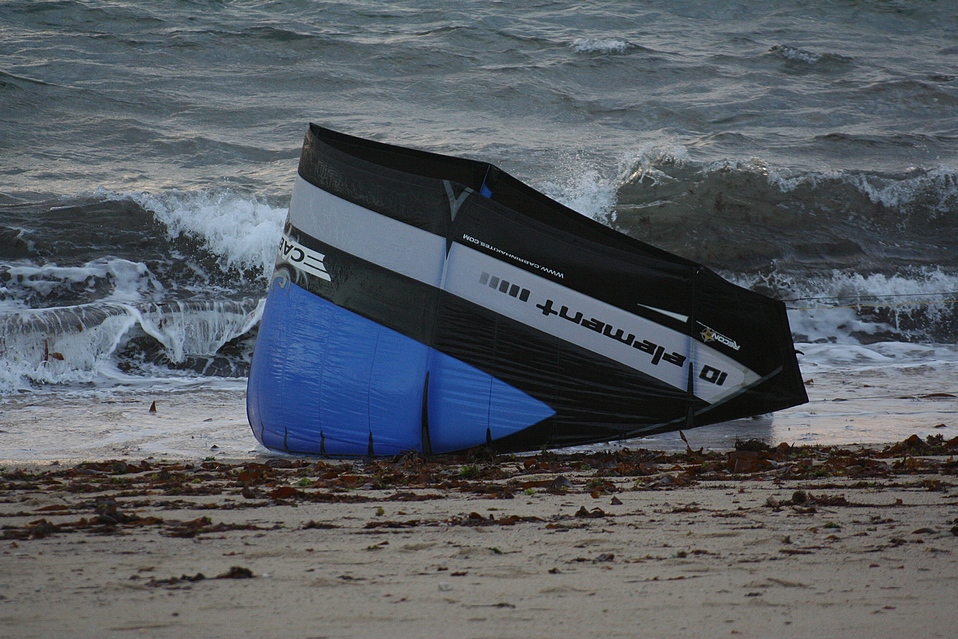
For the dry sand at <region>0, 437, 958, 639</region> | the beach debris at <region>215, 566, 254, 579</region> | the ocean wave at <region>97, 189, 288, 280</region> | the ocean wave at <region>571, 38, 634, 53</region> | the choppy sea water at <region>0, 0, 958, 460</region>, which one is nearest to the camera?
the dry sand at <region>0, 437, 958, 639</region>

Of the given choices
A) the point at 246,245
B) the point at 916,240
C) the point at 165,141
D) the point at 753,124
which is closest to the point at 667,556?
the point at 246,245

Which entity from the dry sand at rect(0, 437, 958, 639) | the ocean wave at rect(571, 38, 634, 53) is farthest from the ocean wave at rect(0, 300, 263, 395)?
the ocean wave at rect(571, 38, 634, 53)

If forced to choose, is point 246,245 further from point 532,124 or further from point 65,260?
point 532,124

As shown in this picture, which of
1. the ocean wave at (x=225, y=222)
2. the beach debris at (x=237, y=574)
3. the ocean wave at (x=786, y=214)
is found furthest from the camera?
the ocean wave at (x=786, y=214)

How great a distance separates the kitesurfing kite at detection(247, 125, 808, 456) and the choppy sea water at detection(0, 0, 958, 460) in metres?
0.72

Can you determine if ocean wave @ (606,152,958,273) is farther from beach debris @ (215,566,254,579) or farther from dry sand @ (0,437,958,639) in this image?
beach debris @ (215,566,254,579)

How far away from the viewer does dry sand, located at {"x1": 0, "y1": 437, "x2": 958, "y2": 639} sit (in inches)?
83.1

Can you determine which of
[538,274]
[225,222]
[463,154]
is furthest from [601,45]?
[538,274]

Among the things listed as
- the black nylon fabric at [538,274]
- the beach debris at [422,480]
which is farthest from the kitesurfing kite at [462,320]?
the beach debris at [422,480]

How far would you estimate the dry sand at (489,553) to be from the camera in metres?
2.11

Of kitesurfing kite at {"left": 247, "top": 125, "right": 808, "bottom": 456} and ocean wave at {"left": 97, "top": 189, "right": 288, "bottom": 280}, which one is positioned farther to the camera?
ocean wave at {"left": 97, "top": 189, "right": 288, "bottom": 280}

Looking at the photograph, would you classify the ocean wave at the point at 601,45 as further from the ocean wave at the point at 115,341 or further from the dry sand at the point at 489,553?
the dry sand at the point at 489,553

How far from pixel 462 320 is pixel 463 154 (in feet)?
29.1

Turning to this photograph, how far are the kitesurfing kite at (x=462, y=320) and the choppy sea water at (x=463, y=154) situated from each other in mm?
721
